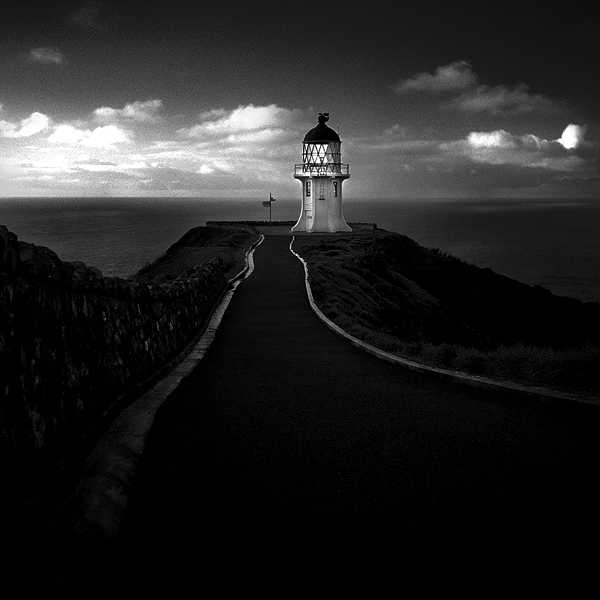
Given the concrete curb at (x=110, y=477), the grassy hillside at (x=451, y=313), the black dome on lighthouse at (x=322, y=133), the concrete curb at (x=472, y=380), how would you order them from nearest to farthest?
the concrete curb at (x=110, y=477) → the concrete curb at (x=472, y=380) → the grassy hillside at (x=451, y=313) → the black dome on lighthouse at (x=322, y=133)

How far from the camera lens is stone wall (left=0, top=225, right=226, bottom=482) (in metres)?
4.26

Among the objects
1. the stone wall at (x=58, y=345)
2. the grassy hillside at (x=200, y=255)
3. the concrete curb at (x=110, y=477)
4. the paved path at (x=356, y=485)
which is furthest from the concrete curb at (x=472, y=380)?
the grassy hillside at (x=200, y=255)

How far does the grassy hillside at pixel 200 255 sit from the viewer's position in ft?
A: 83.4

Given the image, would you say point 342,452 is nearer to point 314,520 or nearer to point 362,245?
point 314,520

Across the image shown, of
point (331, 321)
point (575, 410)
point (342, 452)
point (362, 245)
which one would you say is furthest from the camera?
point (362, 245)

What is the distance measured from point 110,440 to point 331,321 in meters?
8.55

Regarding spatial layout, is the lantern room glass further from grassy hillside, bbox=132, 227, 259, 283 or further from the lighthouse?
grassy hillside, bbox=132, 227, 259, 283

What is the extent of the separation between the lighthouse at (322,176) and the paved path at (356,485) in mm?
40413

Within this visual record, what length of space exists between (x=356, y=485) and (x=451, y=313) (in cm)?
2654

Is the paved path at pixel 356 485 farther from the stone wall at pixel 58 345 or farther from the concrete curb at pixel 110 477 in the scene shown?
the stone wall at pixel 58 345

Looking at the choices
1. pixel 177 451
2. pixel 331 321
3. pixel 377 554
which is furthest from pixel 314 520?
pixel 331 321

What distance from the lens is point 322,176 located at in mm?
46562

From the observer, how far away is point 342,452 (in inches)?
206

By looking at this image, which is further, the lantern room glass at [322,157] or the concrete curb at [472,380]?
the lantern room glass at [322,157]
